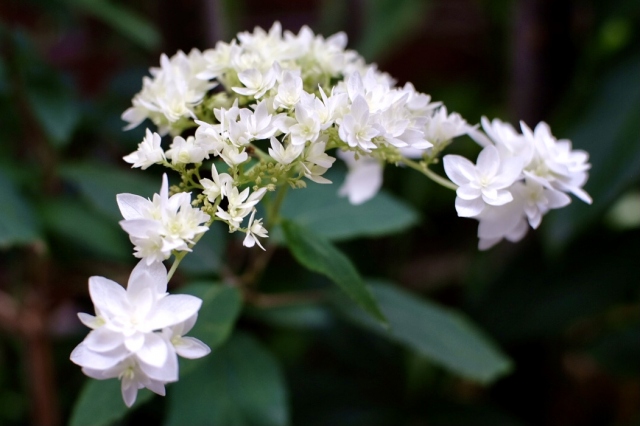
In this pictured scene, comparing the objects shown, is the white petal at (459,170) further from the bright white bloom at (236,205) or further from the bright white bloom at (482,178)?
the bright white bloom at (236,205)

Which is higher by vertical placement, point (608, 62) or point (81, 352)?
point (608, 62)

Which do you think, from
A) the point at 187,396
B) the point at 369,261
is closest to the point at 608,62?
the point at 369,261

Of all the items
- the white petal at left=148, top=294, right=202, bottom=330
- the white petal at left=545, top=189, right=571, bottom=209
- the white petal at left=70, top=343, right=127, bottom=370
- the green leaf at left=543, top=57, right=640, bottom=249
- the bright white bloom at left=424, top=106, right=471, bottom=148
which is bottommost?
the white petal at left=70, top=343, right=127, bottom=370

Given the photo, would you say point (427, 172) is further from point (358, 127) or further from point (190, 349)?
point (190, 349)

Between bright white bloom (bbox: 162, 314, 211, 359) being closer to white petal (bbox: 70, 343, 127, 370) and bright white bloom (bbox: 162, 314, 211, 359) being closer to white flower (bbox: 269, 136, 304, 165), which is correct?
white petal (bbox: 70, 343, 127, 370)

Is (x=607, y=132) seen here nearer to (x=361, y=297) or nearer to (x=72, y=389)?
(x=361, y=297)

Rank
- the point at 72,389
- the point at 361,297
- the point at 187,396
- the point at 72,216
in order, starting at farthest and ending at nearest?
the point at 72,389
the point at 72,216
the point at 187,396
the point at 361,297

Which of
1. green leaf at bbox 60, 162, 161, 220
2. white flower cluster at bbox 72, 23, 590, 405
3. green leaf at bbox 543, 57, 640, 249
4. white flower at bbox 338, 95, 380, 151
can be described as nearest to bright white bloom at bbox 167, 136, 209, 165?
white flower cluster at bbox 72, 23, 590, 405
